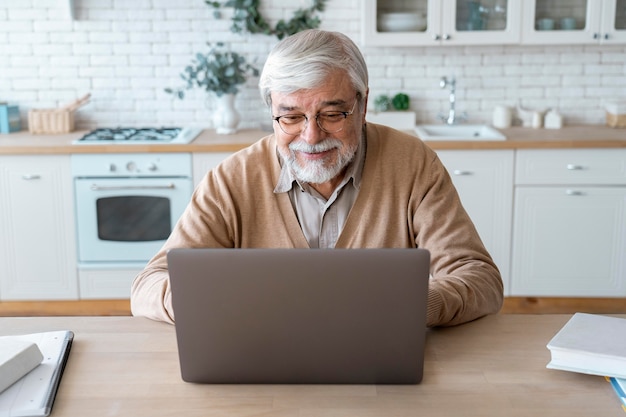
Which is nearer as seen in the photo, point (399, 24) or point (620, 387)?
point (620, 387)

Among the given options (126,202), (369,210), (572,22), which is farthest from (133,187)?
(572,22)

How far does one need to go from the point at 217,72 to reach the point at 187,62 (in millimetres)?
314

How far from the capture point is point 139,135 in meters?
4.12

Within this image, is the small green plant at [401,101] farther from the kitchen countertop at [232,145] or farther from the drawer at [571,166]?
the drawer at [571,166]

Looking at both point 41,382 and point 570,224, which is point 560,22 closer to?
point 570,224

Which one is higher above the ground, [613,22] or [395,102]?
[613,22]

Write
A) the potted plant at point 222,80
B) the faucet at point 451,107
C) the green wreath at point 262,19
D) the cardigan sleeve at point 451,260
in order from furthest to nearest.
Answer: the faucet at point 451,107
the green wreath at point 262,19
the potted plant at point 222,80
the cardigan sleeve at point 451,260

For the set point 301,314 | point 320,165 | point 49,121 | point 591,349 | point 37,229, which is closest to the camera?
point 301,314

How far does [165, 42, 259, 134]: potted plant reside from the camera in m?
4.22

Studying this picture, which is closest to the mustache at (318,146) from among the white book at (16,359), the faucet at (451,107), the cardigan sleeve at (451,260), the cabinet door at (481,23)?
the cardigan sleeve at (451,260)

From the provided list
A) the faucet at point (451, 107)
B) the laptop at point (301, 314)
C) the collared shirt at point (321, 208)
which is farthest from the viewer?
the faucet at point (451, 107)

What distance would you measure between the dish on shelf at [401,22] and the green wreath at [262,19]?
40 cm

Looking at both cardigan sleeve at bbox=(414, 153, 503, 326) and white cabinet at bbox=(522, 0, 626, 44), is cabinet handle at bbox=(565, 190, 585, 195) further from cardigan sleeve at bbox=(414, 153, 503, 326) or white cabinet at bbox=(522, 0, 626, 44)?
cardigan sleeve at bbox=(414, 153, 503, 326)

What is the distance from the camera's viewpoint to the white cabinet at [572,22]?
160 inches
